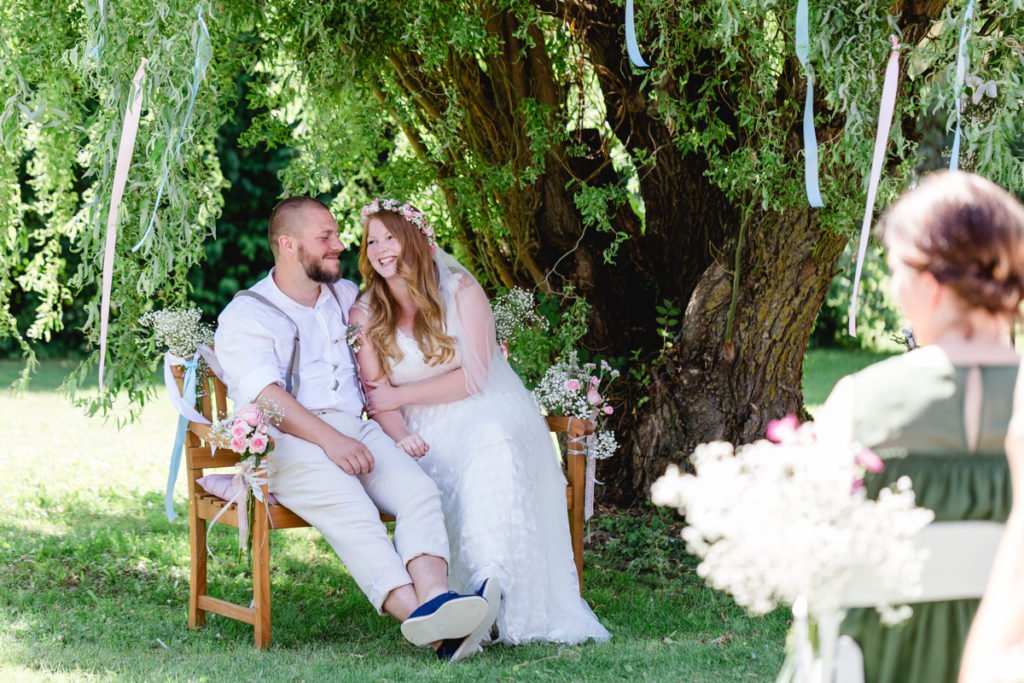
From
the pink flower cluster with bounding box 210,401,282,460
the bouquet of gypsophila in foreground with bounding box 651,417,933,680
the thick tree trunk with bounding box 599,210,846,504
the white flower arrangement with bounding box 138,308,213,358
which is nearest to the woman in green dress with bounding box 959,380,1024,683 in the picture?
the bouquet of gypsophila in foreground with bounding box 651,417,933,680

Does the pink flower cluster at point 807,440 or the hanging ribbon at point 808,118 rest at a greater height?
the hanging ribbon at point 808,118

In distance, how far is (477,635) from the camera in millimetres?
3799

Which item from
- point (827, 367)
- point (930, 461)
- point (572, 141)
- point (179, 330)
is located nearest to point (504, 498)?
point (179, 330)

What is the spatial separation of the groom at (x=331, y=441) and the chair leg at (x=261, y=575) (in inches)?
4.5

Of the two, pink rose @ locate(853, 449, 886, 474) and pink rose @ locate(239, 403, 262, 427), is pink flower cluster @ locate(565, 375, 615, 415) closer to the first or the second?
pink rose @ locate(239, 403, 262, 427)

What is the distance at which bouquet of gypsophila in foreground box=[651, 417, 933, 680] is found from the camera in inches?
66.9

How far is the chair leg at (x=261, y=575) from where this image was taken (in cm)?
393

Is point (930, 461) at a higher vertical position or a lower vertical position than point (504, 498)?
higher

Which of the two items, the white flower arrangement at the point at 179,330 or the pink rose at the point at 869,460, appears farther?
the white flower arrangement at the point at 179,330

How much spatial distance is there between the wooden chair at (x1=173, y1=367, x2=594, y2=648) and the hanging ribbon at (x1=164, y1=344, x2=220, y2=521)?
0.03 m

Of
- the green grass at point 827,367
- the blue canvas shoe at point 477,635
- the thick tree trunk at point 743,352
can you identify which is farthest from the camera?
the green grass at point 827,367

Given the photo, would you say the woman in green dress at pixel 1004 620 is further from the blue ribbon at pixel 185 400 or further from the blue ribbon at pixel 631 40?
the blue ribbon at pixel 185 400

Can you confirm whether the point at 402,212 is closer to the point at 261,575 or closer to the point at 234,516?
the point at 234,516

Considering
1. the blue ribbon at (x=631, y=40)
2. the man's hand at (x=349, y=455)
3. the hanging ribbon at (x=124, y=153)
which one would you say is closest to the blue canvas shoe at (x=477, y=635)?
the man's hand at (x=349, y=455)
